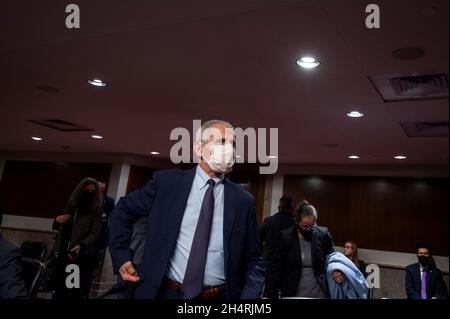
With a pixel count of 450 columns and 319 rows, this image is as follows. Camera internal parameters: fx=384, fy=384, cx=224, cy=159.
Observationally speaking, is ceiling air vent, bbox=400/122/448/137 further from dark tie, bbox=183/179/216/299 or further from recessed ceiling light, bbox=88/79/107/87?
dark tie, bbox=183/179/216/299

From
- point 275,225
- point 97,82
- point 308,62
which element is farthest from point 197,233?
point 97,82

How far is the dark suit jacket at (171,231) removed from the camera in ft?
3.81

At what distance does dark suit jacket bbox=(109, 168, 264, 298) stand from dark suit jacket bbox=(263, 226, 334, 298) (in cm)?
150

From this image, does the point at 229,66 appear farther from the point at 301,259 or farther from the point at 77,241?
the point at 77,241

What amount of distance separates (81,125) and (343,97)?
3332mm

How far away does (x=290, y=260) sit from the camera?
2.80m

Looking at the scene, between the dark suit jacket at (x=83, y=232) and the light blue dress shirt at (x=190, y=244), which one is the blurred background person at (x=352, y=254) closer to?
the dark suit jacket at (x=83, y=232)

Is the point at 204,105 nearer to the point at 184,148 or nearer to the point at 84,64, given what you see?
the point at 84,64

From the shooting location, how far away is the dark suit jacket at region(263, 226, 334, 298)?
8.85 feet

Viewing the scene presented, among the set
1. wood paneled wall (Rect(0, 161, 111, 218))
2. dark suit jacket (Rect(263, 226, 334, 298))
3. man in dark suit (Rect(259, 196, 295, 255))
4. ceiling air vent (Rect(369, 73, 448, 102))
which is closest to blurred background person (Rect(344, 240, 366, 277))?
man in dark suit (Rect(259, 196, 295, 255))

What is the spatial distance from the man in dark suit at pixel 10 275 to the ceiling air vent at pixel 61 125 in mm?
3692

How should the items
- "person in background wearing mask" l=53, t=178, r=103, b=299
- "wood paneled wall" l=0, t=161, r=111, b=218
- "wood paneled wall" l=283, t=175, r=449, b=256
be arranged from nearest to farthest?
"person in background wearing mask" l=53, t=178, r=103, b=299 < "wood paneled wall" l=283, t=175, r=449, b=256 < "wood paneled wall" l=0, t=161, r=111, b=218

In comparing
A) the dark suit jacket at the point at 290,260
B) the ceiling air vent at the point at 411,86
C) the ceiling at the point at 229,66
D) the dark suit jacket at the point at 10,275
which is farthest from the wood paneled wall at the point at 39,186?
the dark suit jacket at the point at 10,275
